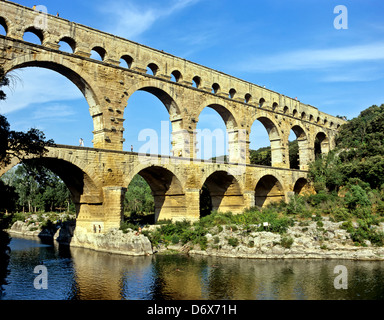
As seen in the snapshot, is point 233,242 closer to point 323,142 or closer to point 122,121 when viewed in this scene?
point 122,121

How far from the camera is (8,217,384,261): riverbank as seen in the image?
68.8 feet

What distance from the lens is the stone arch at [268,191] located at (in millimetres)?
36078

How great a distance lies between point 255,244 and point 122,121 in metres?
12.1

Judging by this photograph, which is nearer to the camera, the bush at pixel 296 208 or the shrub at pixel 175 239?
the shrub at pixel 175 239

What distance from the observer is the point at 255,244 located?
2194 cm

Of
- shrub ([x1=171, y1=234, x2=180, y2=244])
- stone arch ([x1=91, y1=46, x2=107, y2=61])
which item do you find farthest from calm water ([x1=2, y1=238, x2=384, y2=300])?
stone arch ([x1=91, y1=46, x2=107, y2=61])

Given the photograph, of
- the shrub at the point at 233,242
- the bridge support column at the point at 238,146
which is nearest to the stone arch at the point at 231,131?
the bridge support column at the point at 238,146

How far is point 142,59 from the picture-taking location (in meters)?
26.0

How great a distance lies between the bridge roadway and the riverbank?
1192mm

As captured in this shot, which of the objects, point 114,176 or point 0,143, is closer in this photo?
point 0,143

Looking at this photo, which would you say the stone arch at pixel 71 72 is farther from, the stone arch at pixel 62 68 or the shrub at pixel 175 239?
the shrub at pixel 175 239
